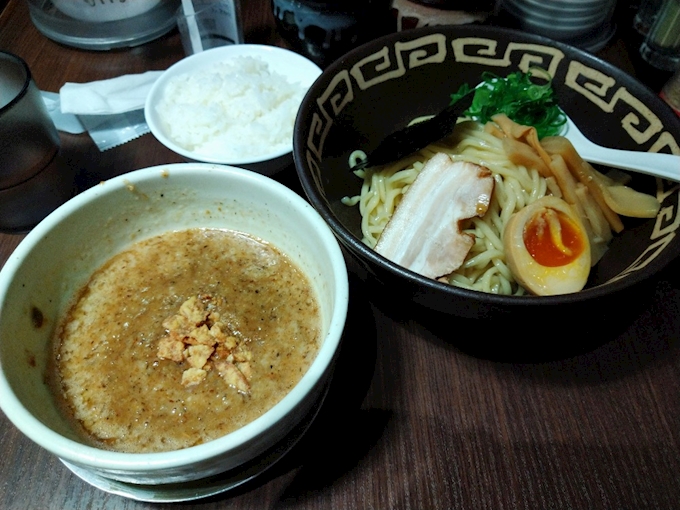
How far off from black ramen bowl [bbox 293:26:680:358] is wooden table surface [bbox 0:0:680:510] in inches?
3.0

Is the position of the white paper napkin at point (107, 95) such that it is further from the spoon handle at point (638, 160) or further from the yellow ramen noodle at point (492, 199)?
the spoon handle at point (638, 160)

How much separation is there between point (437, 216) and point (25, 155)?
1.02 meters

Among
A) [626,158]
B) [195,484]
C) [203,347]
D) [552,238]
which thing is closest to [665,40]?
[626,158]

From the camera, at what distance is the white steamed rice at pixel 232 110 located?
1402mm

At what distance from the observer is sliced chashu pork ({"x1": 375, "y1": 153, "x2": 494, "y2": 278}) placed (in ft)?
3.76

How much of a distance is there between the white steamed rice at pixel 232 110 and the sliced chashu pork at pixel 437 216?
1.29 ft

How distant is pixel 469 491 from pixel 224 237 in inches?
29.1

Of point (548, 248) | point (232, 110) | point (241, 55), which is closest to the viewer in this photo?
point (548, 248)

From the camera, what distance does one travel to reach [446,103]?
150 cm

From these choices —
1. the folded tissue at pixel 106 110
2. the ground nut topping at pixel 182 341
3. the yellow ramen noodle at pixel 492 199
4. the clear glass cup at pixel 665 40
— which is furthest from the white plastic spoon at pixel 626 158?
the folded tissue at pixel 106 110

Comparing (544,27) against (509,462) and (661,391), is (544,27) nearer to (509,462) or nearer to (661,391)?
(661,391)

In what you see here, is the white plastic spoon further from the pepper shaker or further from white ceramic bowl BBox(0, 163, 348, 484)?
white ceramic bowl BBox(0, 163, 348, 484)

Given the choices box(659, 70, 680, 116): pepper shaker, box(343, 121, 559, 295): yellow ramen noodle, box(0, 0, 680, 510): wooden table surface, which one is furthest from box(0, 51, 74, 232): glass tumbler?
box(659, 70, 680, 116): pepper shaker

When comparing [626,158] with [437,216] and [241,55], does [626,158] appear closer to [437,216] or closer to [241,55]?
[437,216]
